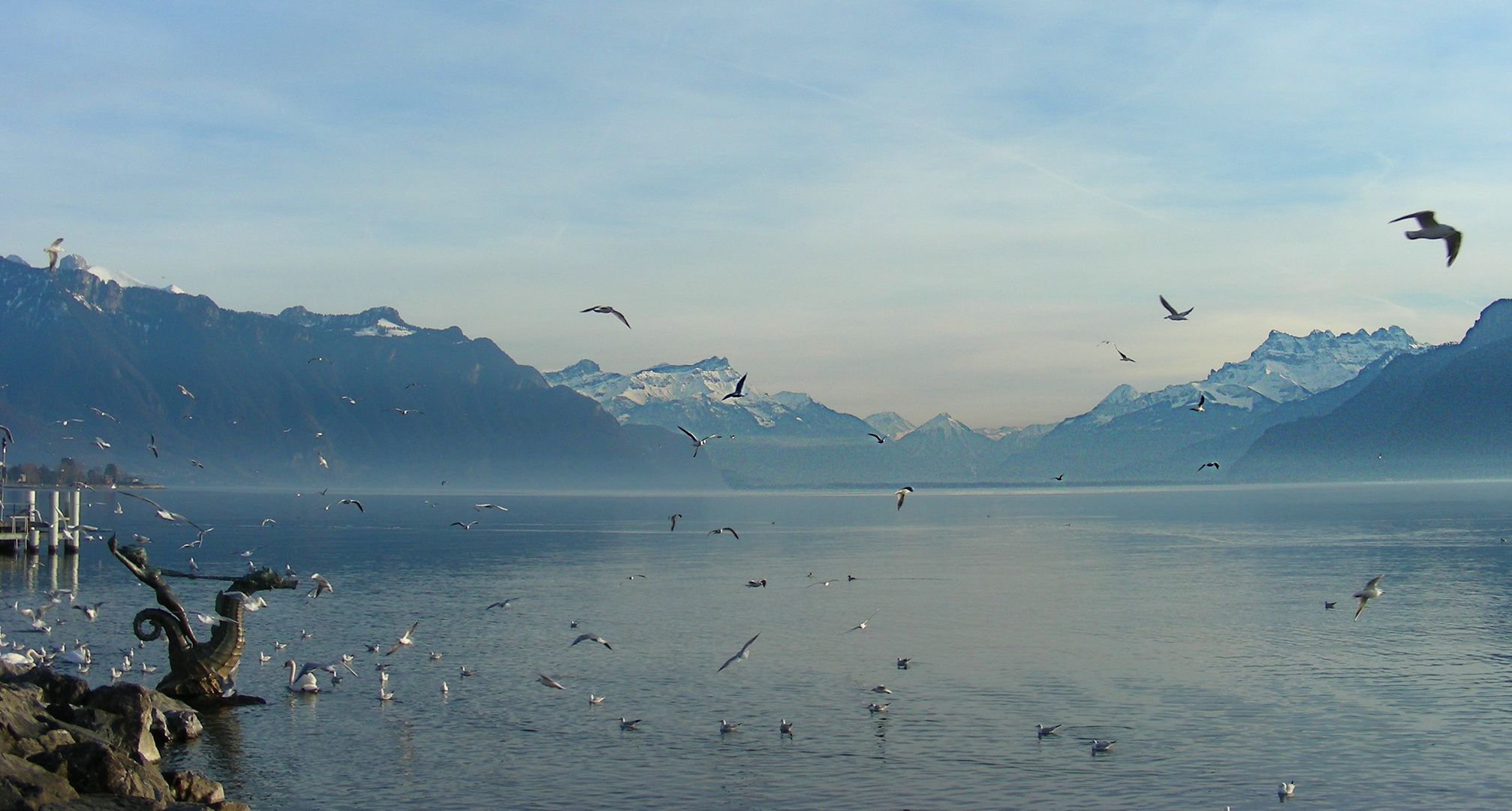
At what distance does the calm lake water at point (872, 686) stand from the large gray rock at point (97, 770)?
3.83m

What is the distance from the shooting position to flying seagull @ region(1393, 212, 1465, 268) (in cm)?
2239

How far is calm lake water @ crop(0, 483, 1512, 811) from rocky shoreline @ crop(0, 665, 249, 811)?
2130mm

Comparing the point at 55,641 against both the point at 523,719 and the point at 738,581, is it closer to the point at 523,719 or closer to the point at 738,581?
the point at 523,719

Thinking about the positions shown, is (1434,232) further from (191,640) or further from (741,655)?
(191,640)

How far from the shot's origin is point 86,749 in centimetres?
2386

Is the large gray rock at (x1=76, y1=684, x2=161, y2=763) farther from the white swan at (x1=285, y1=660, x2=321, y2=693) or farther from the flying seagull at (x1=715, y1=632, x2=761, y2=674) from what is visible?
the flying seagull at (x1=715, y1=632, x2=761, y2=674)

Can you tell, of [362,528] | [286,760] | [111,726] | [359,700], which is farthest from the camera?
[362,528]

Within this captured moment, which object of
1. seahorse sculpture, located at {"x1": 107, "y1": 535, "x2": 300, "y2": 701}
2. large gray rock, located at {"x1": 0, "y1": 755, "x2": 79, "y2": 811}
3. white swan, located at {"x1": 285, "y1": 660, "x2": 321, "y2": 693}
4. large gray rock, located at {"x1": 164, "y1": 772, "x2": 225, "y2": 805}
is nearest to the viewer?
large gray rock, located at {"x1": 0, "y1": 755, "x2": 79, "y2": 811}

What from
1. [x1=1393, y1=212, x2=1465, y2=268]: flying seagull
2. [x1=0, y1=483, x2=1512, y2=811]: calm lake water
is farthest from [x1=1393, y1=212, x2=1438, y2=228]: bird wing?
[x1=0, y1=483, x2=1512, y2=811]: calm lake water

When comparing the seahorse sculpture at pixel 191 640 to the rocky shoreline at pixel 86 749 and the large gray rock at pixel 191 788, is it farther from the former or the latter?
the large gray rock at pixel 191 788

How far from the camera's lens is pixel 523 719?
115ft

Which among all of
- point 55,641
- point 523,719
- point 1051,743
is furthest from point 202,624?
point 1051,743

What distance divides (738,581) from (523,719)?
42.8 meters

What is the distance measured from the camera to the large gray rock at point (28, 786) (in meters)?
21.2
